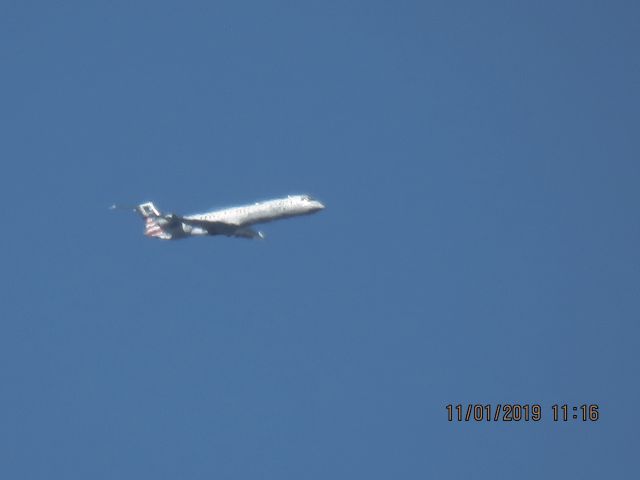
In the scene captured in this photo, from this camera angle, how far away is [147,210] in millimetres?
137875

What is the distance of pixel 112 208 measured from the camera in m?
131

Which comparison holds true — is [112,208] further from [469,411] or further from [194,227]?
[469,411]

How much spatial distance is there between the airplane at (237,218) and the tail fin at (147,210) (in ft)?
9.11

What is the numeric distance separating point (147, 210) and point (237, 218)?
11.8 meters

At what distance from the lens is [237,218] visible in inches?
5197

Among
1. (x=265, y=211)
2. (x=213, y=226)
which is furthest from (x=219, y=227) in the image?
(x=265, y=211)

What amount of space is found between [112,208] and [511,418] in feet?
150

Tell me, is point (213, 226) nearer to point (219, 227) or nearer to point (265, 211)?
point (219, 227)

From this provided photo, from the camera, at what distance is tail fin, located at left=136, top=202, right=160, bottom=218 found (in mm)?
137375

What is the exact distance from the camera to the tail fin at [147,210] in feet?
451

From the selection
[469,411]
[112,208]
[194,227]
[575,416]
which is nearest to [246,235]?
[194,227]

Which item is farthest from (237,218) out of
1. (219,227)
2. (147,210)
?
(147,210)

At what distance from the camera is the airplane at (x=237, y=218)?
131875 millimetres

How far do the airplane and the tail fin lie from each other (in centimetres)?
278
